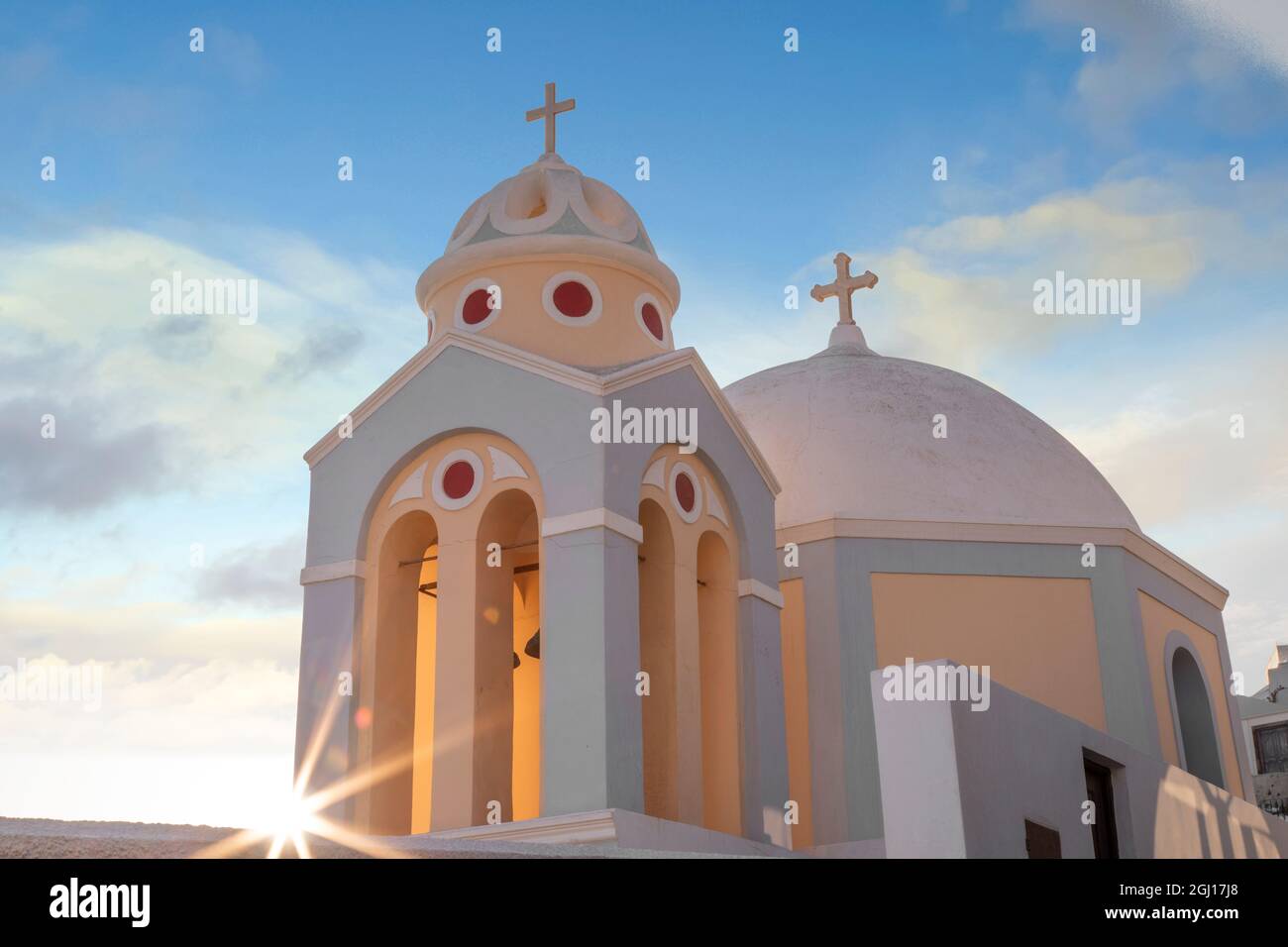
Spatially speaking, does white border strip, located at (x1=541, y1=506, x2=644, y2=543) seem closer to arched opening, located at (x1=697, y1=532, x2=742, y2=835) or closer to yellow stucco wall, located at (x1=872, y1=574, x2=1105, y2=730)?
Result: arched opening, located at (x1=697, y1=532, x2=742, y2=835)

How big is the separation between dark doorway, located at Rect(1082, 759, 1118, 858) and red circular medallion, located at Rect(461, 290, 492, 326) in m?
6.34

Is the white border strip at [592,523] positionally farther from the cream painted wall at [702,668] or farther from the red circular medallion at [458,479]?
the red circular medallion at [458,479]

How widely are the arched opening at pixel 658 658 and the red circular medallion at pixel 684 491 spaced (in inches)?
12.5

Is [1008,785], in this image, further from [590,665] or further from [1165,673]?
[1165,673]

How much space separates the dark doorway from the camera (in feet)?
37.0

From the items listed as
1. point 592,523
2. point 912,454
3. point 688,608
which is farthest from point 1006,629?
point 592,523

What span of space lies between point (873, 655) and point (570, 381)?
4.94m

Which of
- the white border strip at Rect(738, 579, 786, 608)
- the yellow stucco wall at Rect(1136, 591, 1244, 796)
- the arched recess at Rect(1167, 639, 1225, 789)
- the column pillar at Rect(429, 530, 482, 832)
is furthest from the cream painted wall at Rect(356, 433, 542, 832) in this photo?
the arched recess at Rect(1167, 639, 1225, 789)

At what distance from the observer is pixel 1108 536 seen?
15.9 meters

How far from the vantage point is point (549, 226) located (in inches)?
549

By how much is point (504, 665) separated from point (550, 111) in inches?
229
